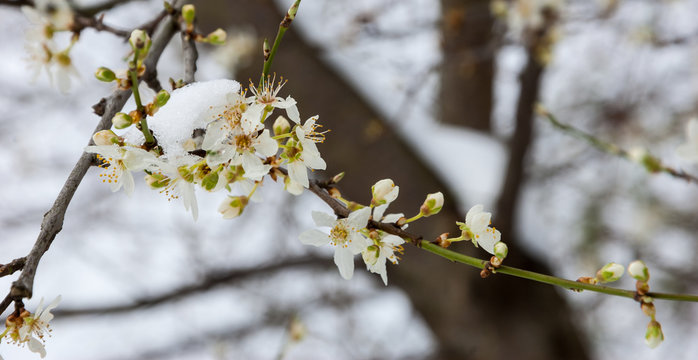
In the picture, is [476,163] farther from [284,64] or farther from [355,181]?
[284,64]

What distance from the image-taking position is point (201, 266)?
3.37 m

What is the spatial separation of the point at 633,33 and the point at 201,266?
296 centimetres

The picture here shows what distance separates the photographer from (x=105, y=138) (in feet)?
2.34

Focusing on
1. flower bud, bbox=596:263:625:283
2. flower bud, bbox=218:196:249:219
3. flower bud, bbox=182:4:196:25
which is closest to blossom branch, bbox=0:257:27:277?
flower bud, bbox=218:196:249:219

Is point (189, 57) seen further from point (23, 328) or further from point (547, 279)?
point (547, 279)

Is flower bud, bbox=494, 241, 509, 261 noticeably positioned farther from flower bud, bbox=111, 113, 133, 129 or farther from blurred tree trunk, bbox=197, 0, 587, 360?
blurred tree trunk, bbox=197, 0, 587, 360

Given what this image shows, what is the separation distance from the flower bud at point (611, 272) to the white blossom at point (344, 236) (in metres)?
0.35

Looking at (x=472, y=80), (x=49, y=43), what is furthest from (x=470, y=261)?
(x=472, y=80)

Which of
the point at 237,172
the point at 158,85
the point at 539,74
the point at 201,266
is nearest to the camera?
the point at 237,172

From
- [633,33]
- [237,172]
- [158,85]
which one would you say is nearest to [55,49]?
[158,85]

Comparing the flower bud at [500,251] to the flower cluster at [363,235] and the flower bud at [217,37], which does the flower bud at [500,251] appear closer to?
the flower cluster at [363,235]

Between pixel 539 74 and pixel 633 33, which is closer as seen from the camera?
pixel 539 74

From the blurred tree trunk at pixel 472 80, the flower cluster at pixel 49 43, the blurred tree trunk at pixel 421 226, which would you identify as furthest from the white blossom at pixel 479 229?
the blurred tree trunk at pixel 472 80

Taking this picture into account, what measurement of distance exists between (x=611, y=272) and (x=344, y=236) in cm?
39
